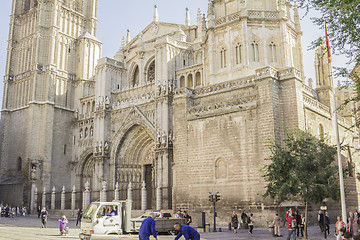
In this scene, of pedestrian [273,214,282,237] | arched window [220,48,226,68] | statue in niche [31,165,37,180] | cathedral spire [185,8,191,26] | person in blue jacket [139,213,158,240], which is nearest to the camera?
person in blue jacket [139,213,158,240]

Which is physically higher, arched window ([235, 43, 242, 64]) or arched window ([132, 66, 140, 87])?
arched window ([132, 66, 140, 87])

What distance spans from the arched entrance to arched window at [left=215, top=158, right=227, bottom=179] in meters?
11.5

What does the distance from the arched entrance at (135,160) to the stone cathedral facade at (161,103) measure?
11 centimetres

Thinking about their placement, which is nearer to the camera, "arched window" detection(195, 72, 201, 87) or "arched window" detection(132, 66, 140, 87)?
"arched window" detection(195, 72, 201, 87)

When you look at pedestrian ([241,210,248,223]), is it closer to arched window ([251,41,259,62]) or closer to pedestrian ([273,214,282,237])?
pedestrian ([273,214,282,237])

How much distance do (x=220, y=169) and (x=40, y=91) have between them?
23.9m

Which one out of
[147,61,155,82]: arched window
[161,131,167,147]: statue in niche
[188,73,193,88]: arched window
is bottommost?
[161,131,167,147]: statue in niche

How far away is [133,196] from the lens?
32.2 metres

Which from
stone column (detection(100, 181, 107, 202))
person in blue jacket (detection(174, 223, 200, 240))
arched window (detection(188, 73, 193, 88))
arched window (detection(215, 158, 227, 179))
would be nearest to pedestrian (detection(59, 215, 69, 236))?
arched window (detection(215, 158, 227, 179))

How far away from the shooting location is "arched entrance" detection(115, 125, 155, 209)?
33156 mm

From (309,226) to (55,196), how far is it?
25.0m

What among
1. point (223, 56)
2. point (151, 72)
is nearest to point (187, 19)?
point (151, 72)

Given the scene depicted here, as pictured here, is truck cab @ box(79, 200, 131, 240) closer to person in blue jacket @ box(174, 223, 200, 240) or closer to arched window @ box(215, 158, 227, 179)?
person in blue jacket @ box(174, 223, 200, 240)

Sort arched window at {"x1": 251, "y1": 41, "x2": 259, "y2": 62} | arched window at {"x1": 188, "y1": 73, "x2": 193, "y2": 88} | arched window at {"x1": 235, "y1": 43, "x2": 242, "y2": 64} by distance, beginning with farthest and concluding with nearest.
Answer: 1. arched window at {"x1": 188, "y1": 73, "x2": 193, "y2": 88}
2. arched window at {"x1": 235, "y1": 43, "x2": 242, "y2": 64}
3. arched window at {"x1": 251, "y1": 41, "x2": 259, "y2": 62}
